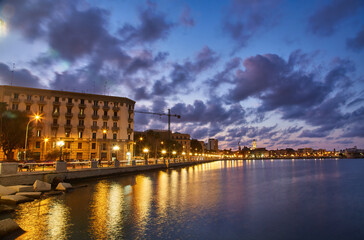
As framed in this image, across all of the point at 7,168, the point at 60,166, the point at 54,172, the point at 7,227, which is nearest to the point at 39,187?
the point at 7,168

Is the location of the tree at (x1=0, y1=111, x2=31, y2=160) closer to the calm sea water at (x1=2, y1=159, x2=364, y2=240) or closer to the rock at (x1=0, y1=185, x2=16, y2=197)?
the calm sea water at (x1=2, y1=159, x2=364, y2=240)

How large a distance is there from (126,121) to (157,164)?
1733cm

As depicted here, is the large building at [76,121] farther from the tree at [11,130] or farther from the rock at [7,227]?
the rock at [7,227]

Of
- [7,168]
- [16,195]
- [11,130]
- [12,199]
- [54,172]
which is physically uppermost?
[11,130]

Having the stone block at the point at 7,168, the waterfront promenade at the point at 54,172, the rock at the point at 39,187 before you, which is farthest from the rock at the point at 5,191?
the stone block at the point at 7,168

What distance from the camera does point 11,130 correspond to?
41.2 m

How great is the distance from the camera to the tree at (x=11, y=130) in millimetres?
40875

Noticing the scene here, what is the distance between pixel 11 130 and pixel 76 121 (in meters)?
23.0

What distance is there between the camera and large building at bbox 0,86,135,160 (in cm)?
5891

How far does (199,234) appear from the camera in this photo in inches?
511

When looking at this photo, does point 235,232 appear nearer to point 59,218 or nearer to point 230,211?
point 230,211

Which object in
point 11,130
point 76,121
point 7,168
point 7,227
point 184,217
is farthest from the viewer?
point 76,121

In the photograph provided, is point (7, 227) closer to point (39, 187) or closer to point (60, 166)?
point (39, 187)

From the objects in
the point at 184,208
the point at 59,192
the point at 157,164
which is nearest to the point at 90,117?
the point at 157,164
